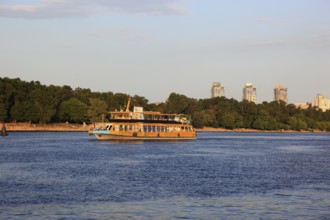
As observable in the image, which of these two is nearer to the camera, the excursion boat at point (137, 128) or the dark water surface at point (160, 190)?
the dark water surface at point (160, 190)

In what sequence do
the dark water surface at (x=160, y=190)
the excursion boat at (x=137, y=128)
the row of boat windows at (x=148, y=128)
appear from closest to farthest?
1. the dark water surface at (x=160, y=190)
2. the excursion boat at (x=137, y=128)
3. the row of boat windows at (x=148, y=128)

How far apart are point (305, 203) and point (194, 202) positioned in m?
8.05

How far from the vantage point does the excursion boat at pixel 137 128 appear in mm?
134750

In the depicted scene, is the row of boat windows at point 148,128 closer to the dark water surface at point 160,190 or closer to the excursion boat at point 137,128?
the excursion boat at point 137,128

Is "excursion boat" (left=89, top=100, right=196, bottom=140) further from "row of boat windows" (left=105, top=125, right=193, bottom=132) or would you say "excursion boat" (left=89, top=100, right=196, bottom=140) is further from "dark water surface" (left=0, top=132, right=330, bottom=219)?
"dark water surface" (left=0, top=132, right=330, bottom=219)

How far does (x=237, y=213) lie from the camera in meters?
39.2

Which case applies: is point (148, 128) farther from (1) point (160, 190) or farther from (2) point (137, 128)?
(1) point (160, 190)

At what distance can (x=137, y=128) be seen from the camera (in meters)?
138

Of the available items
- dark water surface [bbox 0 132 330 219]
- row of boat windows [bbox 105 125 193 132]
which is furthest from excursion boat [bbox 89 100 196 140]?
dark water surface [bbox 0 132 330 219]

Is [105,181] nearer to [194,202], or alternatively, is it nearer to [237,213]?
[194,202]

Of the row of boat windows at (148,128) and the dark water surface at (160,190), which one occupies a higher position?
the row of boat windows at (148,128)

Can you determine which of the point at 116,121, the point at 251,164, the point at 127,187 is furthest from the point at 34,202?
the point at 116,121

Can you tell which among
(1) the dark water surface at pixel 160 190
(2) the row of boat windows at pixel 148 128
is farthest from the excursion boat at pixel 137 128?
(1) the dark water surface at pixel 160 190

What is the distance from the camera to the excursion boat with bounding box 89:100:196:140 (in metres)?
135
